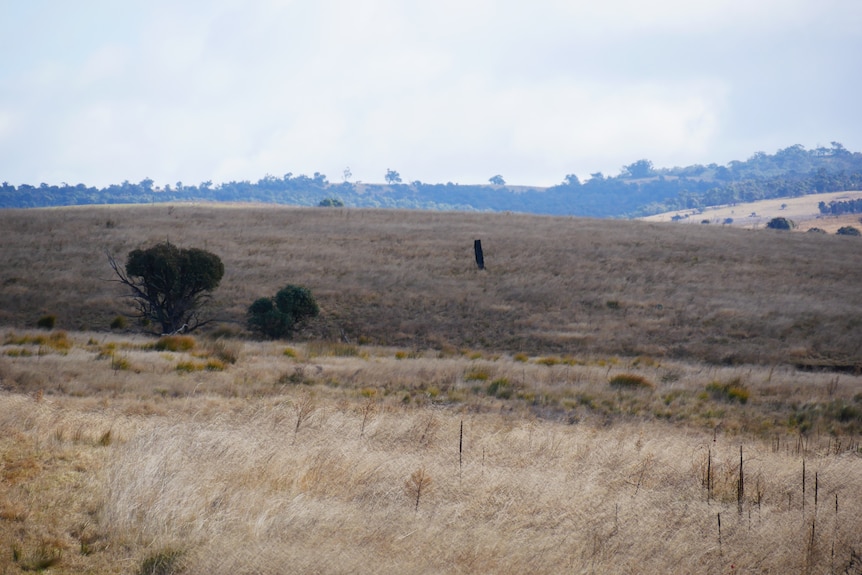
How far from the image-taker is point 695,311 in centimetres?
3672

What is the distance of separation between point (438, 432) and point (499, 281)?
107 feet

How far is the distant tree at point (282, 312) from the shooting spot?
3198cm

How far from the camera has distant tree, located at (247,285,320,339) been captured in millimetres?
31984

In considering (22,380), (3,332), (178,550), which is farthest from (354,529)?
(3,332)

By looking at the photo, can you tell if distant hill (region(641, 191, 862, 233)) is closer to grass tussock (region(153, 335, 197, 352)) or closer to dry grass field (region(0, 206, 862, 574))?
dry grass field (region(0, 206, 862, 574))

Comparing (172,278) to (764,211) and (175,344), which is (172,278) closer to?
(175,344)

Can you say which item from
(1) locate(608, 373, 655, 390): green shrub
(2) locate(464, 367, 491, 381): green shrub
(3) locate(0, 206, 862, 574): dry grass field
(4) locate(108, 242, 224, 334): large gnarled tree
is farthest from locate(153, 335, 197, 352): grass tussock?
(1) locate(608, 373, 655, 390): green shrub

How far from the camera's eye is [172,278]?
30.8 m

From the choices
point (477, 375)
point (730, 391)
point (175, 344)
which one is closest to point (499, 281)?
point (175, 344)

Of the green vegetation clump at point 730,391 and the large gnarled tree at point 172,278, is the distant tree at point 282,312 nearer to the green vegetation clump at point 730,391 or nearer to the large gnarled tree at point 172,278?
the large gnarled tree at point 172,278

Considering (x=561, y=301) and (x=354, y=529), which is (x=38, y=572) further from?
(x=561, y=301)

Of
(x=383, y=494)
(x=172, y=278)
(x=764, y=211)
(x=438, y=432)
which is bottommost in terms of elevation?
(x=438, y=432)

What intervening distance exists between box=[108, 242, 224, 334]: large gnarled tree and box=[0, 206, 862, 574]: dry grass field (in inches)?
60.7

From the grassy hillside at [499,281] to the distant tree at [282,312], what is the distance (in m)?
1.05
